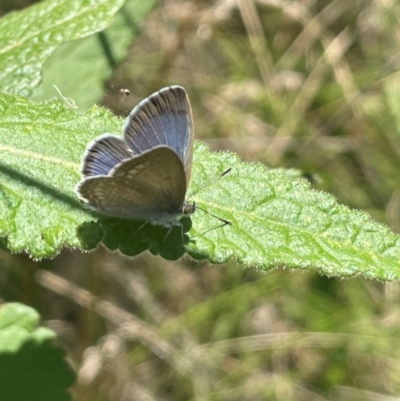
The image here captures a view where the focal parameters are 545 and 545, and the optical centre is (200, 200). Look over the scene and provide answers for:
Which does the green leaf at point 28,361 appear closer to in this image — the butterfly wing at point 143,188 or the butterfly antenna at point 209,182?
the butterfly wing at point 143,188

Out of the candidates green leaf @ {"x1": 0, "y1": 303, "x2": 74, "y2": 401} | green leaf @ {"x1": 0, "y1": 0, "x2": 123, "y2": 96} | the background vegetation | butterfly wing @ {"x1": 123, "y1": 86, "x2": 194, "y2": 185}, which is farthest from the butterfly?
the background vegetation

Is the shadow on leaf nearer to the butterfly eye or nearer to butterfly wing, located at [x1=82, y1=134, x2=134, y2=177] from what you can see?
the butterfly eye

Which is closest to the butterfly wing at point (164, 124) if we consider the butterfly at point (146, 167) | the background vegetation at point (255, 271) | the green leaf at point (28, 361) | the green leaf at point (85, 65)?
the butterfly at point (146, 167)

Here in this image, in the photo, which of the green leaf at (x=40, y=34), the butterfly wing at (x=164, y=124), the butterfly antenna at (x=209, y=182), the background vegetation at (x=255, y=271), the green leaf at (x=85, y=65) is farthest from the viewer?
the background vegetation at (x=255, y=271)

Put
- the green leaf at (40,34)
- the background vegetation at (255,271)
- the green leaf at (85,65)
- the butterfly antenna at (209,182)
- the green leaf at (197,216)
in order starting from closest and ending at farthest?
the green leaf at (197,216) → the butterfly antenna at (209,182) → the green leaf at (40,34) → the green leaf at (85,65) → the background vegetation at (255,271)

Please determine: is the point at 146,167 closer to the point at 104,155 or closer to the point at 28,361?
the point at 104,155

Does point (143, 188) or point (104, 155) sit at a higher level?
point (104, 155)

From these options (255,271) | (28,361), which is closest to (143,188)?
(28,361)
